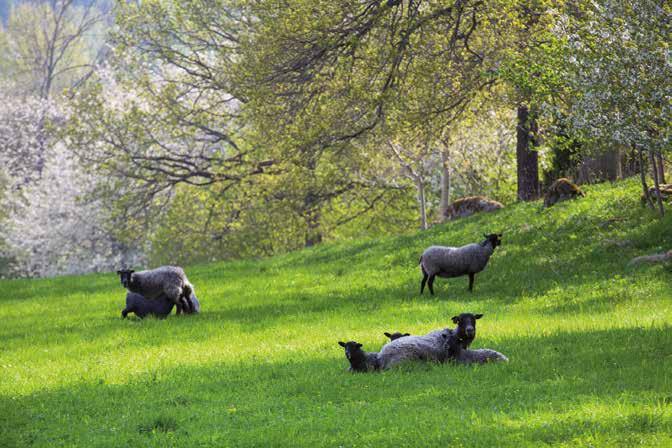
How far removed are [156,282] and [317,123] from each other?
25.4 feet

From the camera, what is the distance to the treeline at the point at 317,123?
902 inches

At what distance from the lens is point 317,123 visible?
28.2m

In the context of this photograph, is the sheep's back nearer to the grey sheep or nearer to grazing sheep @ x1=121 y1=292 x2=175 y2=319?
grazing sheep @ x1=121 y1=292 x2=175 y2=319

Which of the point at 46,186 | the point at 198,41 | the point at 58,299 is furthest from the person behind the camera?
the point at 46,186

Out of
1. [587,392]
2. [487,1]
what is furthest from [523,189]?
[587,392]

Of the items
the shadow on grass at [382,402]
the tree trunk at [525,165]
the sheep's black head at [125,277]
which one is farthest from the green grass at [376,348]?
the tree trunk at [525,165]

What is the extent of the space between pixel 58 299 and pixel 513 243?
14.1m

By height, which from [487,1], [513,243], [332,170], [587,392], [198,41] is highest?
[198,41]

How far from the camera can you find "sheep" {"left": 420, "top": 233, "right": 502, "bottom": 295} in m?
23.4

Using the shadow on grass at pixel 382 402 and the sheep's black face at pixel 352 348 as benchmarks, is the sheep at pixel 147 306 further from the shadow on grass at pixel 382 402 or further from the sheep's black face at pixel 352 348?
the sheep's black face at pixel 352 348

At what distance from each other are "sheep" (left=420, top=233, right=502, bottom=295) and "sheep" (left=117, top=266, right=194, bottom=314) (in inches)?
237

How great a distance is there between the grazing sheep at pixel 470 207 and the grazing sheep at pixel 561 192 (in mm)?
3569

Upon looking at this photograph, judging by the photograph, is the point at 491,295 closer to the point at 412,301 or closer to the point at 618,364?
the point at 412,301

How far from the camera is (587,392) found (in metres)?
A: 11.6
